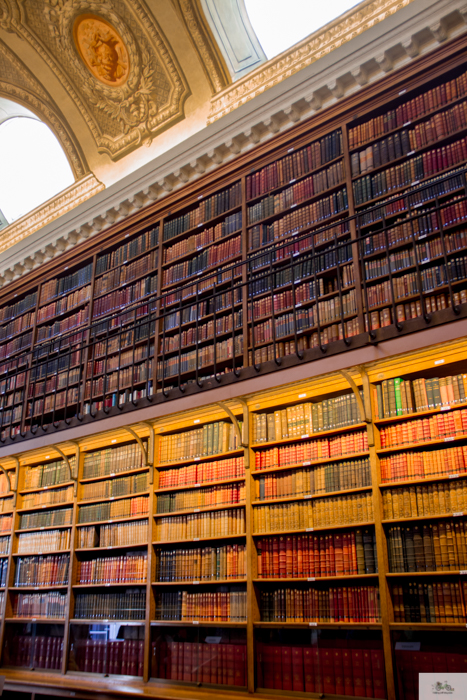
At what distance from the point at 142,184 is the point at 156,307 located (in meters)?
1.34

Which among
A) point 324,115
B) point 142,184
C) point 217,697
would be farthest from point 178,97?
point 217,697

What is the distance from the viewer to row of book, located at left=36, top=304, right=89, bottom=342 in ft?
20.6

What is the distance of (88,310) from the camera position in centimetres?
620

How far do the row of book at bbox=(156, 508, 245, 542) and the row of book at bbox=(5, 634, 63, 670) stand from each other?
140cm

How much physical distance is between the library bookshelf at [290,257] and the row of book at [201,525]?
2.91 ft

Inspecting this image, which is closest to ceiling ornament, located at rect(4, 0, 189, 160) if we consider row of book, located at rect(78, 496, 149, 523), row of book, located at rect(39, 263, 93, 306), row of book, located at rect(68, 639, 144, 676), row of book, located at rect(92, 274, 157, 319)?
row of book, located at rect(39, 263, 93, 306)

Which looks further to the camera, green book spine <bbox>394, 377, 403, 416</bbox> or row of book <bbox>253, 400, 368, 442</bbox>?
row of book <bbox>253, 400, 368, 442</bbox>

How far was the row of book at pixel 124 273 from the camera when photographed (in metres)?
5.82

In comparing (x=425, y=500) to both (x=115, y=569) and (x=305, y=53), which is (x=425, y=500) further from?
(x=305, y=53)

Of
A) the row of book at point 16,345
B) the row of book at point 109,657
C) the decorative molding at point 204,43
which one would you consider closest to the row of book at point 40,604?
the row of book at point 109,657

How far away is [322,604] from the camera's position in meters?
3.48

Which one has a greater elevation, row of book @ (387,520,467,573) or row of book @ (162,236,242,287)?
row of book @ (162,236,242,287)

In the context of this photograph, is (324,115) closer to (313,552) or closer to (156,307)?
(156,307)

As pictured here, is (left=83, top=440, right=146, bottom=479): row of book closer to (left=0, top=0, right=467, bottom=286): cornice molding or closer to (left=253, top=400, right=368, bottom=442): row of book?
(left=253, top=400, right=368, bottom=442): row of book
